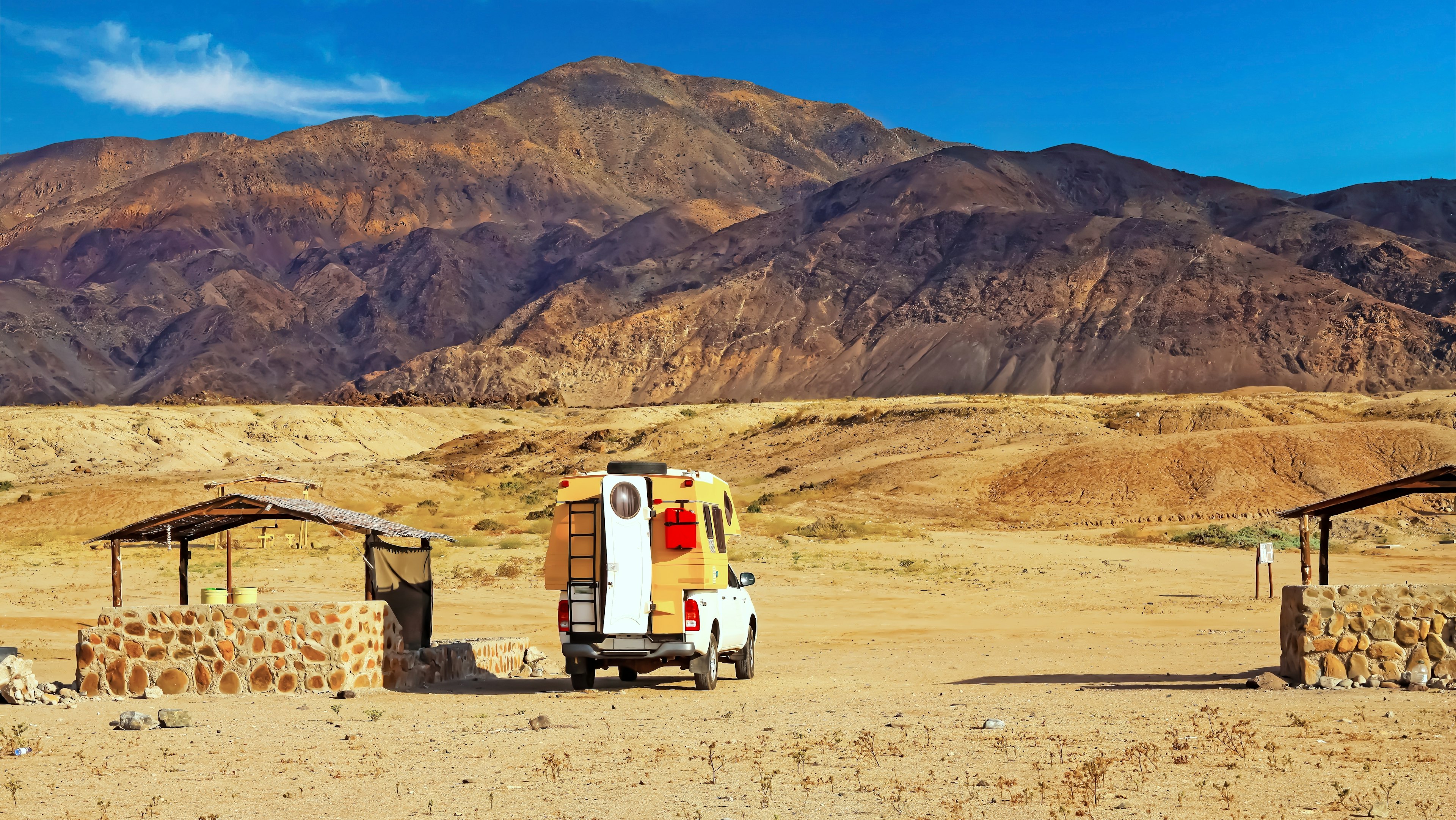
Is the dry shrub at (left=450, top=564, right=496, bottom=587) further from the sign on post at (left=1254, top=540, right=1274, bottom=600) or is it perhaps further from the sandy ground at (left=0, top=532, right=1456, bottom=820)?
the sign on post at (left=1254, top=540, right=1274, bottom=600)

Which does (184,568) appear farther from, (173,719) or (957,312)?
(957,312)

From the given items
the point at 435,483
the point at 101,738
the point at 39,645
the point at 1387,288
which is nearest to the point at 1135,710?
the point at 101,738

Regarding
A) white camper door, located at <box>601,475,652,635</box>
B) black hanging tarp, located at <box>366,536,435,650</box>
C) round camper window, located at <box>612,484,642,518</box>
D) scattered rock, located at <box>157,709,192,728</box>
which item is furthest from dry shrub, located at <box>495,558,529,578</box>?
scattered rock, located at <box>157,709,192,728</box>

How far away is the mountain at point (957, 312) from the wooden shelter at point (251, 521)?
10506 centimetres

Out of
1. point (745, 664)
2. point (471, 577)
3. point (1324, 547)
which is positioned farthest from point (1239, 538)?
point (745, 664)

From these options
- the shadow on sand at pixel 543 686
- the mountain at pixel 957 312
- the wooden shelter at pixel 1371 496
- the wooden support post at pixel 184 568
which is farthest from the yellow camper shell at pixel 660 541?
the mountain at pixel 957 312

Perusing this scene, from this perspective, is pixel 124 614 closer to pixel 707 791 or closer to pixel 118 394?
pixel 707 791

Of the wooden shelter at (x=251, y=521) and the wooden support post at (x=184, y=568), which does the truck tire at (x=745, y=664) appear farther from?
the wooden support post at (x=184, y=568)

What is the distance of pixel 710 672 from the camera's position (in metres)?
15.4

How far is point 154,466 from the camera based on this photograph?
228ft

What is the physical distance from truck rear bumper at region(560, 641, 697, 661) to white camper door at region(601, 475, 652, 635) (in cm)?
22

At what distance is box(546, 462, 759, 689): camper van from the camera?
48.8 feet

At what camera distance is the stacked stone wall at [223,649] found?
49.3 ft

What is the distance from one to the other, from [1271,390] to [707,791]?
91.6 metres
